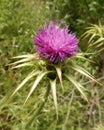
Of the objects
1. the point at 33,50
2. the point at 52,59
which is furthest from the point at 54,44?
the point at 33,50

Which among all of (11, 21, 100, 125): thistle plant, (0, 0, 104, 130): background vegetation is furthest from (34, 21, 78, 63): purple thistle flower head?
(0, 0, 104, 130): background vegetation

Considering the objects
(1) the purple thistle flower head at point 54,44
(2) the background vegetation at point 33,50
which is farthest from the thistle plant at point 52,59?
(2) the background vegetation at point 33,50

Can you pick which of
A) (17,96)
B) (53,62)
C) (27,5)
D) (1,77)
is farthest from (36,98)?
(27,5)

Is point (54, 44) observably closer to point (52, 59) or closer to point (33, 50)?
point (52, 59)

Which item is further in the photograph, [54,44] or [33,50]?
[33,50]

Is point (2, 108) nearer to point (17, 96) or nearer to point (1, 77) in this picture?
point (17, 96)

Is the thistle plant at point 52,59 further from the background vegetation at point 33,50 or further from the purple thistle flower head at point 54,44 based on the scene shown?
the background vegetation at point 33,50

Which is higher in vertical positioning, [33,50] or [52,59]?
[52,59]

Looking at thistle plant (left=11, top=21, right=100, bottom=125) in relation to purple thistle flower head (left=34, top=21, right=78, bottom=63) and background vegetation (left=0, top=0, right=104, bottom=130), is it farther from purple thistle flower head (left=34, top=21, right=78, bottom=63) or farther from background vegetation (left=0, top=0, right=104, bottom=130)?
background vegetation (left=0, top=0, right=104, bottom=130)
